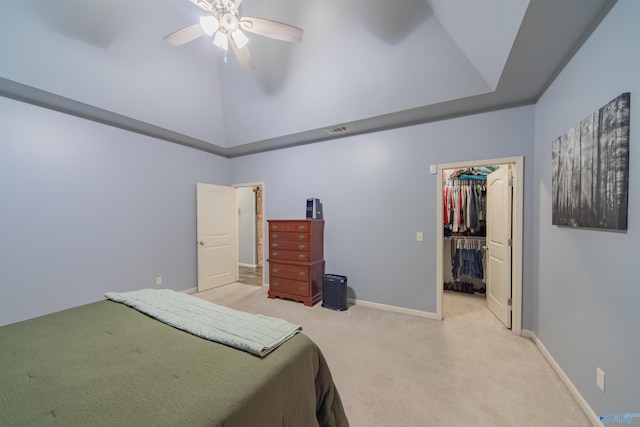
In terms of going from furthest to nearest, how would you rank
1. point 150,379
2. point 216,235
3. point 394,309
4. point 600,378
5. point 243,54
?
point 216,235 → point 394,309 → point 243,54 → point 600,378 → point 150,379

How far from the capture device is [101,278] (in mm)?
3018

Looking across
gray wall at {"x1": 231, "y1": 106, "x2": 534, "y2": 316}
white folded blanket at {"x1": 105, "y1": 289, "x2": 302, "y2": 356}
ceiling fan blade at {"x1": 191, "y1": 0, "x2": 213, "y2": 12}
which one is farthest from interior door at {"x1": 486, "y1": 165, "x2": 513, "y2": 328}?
ceiling fan blade at {"x1": 191, "y1": 0, "x2": 213, "y2": 12}

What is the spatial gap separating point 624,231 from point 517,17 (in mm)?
1442

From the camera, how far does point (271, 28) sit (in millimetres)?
1986

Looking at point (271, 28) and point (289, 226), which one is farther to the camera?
point (289, 226)

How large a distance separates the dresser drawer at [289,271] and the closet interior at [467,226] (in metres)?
2.55

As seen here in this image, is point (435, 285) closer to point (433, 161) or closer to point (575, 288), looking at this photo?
point (575, 288)

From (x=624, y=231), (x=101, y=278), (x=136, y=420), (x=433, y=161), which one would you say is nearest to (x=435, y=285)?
(x=433, y=161)

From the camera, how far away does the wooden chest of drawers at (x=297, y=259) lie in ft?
11.3

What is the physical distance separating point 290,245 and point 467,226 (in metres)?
2.91

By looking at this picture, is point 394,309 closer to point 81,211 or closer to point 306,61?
point 306,61

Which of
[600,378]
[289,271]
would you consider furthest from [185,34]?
[600,378]

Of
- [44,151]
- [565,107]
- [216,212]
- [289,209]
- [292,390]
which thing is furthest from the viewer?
[216,212]

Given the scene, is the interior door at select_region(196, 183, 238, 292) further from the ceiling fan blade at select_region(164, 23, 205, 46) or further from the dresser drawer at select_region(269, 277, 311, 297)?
the ceiling fan blade at select_region(164, 23, 205, 46)
